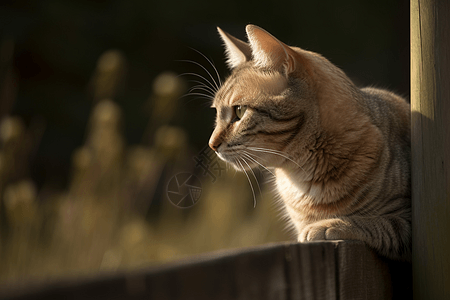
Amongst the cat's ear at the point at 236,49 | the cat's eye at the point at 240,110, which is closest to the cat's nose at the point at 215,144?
the cat's eye at the point at 240,110

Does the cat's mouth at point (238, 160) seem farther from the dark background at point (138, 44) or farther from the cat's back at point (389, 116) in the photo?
the dark background at point (138, 44)

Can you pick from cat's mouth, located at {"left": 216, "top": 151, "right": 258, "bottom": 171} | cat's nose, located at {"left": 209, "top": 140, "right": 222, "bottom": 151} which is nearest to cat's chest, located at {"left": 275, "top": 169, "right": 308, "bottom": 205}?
cat's mouth, located at {"left": 216, "top": 151, "right": 258, "bottom": 171}

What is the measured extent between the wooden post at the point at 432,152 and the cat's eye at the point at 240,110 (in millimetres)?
526

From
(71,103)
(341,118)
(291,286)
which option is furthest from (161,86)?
(71,103)

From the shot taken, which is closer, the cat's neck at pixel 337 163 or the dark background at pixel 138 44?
the cat's neck at pixel 337 163

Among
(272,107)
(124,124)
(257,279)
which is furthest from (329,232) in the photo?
(124,124)

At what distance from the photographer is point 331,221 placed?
1.05m

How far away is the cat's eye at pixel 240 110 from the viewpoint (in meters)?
1.27

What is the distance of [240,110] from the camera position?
1.28 meters

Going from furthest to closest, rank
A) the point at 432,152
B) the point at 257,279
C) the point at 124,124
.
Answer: the point at 124,124 < the point at 432,152 < the point at 257,279

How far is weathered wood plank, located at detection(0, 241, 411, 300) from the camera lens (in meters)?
0.34

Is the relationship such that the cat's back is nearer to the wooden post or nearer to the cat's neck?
the cat's neck

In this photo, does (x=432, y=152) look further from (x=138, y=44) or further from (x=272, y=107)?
(x=138, y=44)

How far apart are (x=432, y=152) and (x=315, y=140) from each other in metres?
0.38
